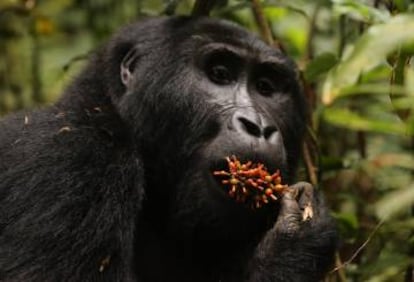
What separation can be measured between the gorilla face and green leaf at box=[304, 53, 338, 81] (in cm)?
13

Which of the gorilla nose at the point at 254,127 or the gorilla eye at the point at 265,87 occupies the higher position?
the gorilla nose at the point at 254,127

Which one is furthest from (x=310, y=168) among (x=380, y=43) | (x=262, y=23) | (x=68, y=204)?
(x=380, y=43)

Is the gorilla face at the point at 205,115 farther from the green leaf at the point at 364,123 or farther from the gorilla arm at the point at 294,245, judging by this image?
the green leaf at the point at 364,123

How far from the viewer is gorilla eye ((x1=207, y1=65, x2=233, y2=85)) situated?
384 centimetres

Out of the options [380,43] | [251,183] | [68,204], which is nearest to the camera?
[380,43]

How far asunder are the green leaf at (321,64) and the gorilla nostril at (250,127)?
692mm

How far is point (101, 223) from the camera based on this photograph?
3191 mm

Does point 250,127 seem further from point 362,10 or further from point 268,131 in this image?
point 362,10

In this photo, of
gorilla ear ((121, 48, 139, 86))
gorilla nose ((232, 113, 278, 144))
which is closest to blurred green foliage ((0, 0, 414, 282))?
gorilla nose ((232, 113, 278, 144))

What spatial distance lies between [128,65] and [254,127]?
883mm

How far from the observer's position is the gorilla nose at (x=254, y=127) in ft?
11.3

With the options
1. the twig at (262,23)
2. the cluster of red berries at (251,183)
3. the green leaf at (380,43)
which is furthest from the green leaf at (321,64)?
the green leaf at (380,43)

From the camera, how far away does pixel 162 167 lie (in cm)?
373

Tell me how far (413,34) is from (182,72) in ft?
6.69
